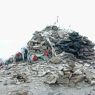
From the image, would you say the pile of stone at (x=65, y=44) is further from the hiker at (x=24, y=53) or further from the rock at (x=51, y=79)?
the rock at (x=51, y=79)

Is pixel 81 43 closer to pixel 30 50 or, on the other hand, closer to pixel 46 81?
pixel 30 50

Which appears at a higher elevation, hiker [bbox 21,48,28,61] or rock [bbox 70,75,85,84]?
hiker [bbox 21,48,28,61]

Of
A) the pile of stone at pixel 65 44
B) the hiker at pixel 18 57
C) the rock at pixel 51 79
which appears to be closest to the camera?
the rock at pixel 51 79

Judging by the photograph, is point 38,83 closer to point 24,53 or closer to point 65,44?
point 24,53

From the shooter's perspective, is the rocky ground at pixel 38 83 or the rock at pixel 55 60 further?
the rock at pixel 55 60

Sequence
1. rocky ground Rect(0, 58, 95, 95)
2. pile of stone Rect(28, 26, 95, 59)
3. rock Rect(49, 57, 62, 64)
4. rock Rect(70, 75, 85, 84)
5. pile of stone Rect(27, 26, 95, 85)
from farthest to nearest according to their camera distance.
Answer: pile of stone Rect(28, 26, 95, 59), rock Rect(49, 57, 62, 64), pile of stone Rect(27, 26, 95, 85), rock Rect(70, 75, 85, 84), rocky ground Rect(0, 58, 95, 95)

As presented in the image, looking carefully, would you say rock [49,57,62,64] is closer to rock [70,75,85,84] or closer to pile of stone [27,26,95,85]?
pile of stone [27,26,95,85]

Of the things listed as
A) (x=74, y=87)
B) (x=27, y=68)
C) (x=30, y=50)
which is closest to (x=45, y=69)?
(x=27, y=68)

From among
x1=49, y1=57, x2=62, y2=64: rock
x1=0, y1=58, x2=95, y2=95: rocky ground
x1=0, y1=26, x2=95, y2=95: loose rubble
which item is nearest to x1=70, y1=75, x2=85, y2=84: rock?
x1=0, y1=26, x2=95, y2=95: loose rubble

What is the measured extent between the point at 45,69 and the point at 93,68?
8.49 feet

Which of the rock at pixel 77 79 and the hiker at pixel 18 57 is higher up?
the hiker at pixel 18 57

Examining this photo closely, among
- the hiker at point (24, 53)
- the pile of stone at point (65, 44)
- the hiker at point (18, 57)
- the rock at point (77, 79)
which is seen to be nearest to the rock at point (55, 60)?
the pile of stone at point (65, 44)

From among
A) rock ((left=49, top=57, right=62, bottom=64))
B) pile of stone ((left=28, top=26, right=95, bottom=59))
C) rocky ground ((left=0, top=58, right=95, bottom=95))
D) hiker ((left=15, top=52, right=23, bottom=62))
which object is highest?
pile of stone ((left=28, top=26, right=95, bottom=59))

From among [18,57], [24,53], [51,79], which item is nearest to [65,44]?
[24,53]
